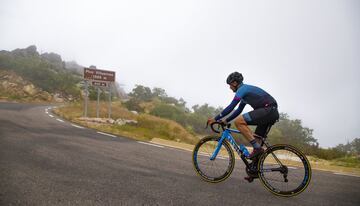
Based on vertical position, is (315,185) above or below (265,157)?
below

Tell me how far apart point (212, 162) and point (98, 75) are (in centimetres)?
1385

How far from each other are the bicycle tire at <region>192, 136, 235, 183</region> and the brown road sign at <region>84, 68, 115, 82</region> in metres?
13.5

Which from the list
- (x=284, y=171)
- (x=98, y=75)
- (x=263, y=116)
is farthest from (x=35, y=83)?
(x=284, y=171)

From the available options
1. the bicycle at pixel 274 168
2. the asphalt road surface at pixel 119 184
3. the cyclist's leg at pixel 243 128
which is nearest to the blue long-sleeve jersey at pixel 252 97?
the cyclist's leg at pixel 243 128

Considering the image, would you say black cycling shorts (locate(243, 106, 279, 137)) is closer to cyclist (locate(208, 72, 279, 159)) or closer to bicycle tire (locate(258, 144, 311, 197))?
cyclist (locate(208, 72, 279, 159))

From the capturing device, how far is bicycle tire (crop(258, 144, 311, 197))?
4188 mm

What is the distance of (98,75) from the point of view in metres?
17.0

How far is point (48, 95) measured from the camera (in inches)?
1841

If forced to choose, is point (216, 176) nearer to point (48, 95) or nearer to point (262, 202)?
point (262, 202)

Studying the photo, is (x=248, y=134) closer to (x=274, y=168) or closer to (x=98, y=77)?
(x=274, y=168)

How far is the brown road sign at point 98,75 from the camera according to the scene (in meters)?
16.8

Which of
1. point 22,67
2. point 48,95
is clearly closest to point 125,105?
point 48,95

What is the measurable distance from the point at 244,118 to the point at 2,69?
179ft

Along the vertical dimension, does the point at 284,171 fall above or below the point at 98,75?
below
